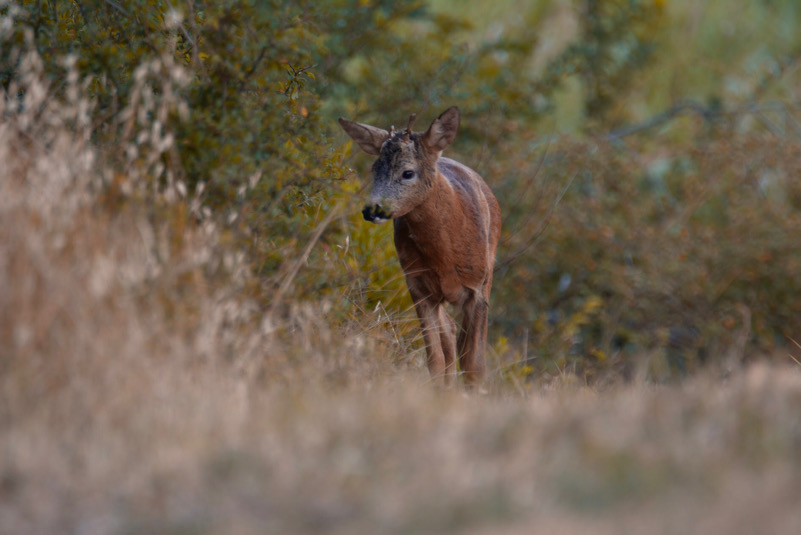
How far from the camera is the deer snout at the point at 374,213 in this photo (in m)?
6.41

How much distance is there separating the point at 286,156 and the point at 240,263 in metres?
1.20

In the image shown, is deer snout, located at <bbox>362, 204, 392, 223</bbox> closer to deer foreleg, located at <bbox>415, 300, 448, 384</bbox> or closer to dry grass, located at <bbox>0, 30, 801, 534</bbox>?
deer foreleg, located at <bbox>415, 300, 448, 384</bbox>

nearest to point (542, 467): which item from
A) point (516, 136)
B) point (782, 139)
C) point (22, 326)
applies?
point (22, 326)

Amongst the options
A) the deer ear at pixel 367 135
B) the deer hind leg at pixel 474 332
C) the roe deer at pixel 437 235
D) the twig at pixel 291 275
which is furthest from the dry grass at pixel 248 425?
the deer ear at pixel 367 135

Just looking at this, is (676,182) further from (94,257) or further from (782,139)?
(94,257)

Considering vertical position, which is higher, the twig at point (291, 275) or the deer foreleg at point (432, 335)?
the twig at point (291, 275)

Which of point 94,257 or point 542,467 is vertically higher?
point 94,257

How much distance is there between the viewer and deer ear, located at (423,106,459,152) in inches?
282

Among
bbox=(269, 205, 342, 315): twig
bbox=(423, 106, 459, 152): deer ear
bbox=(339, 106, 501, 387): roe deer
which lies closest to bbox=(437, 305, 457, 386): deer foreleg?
bbox=(339, 106, 501, 387): roe deer

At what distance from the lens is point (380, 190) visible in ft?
22.5

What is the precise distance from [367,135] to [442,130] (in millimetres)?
554

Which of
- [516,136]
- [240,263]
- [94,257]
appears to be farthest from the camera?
[516,136]

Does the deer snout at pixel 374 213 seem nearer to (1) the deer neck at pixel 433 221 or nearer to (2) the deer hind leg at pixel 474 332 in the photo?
(1) the deer neck at pixel 433 221

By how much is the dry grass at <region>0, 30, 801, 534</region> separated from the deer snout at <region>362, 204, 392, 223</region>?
1.25 metres
